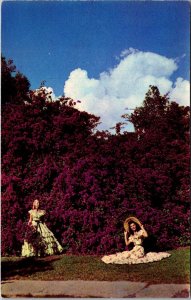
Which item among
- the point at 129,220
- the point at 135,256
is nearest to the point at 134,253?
the point at 135,256

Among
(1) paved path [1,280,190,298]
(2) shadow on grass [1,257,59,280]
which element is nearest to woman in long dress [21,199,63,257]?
(2) shadow on grass [1,257,59,280]

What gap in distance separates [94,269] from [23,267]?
4.67 feet

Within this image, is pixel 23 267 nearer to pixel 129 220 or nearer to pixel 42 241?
pixel 42 241

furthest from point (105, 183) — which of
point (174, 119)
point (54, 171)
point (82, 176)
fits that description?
point (174, 119)

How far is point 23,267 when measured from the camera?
8.12m

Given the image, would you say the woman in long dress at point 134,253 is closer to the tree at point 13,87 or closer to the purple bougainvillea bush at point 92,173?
the purple bougainvillea bush at point 92,173

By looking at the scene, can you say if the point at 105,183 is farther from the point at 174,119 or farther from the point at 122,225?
the point at 174,119

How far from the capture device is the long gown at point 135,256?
8023 mm

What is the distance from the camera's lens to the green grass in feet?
23.7

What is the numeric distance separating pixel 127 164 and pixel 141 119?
1073 mm

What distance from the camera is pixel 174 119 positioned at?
9508mm

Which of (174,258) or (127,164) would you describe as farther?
(127,164)

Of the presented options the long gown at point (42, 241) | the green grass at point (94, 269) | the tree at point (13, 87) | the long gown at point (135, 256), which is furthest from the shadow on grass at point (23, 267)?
the tree at point (13, 87)

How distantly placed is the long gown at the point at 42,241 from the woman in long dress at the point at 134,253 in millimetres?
1147
